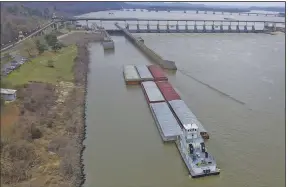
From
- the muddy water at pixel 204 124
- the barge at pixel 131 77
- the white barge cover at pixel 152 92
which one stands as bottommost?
the muddy water at pixel 204 124

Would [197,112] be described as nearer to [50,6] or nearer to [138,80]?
[138,80]

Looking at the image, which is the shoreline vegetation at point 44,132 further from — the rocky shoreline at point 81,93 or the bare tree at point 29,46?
the bare tree at point 29,46

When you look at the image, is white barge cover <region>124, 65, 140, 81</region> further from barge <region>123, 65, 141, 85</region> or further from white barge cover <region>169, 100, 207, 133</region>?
white barge cover <region>169, 100, 207, 133</region>

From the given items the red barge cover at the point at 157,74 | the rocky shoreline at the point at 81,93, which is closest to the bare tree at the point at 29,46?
the rocky shoreline at the point at 81,93

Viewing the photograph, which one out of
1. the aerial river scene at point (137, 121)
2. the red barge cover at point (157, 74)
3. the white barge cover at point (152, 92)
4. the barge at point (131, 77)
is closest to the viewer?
the aerial river scene at point (137, 121)

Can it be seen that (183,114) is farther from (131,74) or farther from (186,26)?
(186,26)
